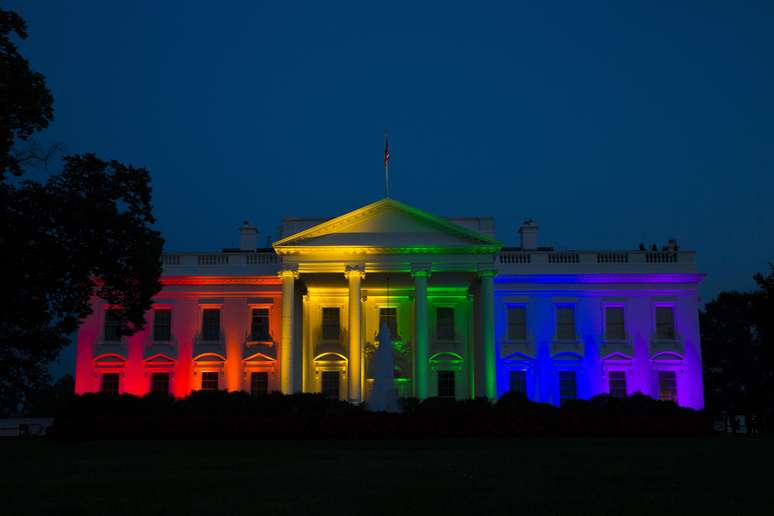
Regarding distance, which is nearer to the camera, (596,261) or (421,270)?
(421,270)

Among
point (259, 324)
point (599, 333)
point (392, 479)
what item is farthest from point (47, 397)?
point (392, 479)

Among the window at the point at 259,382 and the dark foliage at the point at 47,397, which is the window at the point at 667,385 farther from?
the dark foliage at the point at 47,397

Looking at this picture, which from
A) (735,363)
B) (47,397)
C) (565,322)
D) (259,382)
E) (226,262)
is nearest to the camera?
(259,382)

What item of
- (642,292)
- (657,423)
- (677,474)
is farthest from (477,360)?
(677,474)

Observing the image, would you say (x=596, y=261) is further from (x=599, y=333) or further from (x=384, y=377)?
(x=384, y=377)

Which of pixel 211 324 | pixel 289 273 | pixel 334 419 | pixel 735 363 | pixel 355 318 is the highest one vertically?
pixel 289 273

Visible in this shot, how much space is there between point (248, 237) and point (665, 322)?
75.4ft

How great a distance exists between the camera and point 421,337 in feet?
127

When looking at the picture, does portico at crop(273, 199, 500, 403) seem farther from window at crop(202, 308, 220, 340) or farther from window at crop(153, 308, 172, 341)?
window at crop(153, 308, 172, 341)

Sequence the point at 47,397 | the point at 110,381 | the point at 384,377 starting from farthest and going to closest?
the point at 47,397 → the point at 110,381 → the point at 384,377

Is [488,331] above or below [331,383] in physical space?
above

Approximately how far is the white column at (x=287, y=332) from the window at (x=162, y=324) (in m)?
7.71

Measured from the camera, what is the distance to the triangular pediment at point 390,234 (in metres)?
39.0

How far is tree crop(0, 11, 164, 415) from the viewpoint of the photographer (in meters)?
23.1
